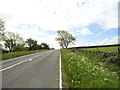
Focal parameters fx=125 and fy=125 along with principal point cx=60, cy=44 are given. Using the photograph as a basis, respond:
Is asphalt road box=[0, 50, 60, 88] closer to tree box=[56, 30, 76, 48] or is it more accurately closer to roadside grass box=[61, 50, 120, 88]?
roadside grass box=[61, 50, 120, 88]

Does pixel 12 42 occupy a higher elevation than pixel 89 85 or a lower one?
higher

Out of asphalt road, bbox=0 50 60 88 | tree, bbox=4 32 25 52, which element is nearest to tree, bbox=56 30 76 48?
tree, bbox=4 32 25 52

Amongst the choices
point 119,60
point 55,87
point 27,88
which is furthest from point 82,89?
point 119,60

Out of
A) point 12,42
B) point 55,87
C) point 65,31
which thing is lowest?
point 55,87

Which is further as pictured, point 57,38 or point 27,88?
point 57,38

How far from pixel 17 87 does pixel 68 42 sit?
83353 mm

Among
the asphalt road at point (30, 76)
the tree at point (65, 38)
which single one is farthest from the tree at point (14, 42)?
the asphalt road at point (30, 76)

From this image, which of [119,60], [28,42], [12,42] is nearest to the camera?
[119,60]

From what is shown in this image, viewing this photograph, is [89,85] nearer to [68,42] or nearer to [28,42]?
[68,42]

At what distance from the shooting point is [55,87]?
5.72 m

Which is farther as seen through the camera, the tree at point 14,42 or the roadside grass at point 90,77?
the tree at point 14,42

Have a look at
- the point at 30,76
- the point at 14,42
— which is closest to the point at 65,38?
the point at 14,42

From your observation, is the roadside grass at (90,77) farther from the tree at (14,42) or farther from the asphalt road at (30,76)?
the tree at (14,42)

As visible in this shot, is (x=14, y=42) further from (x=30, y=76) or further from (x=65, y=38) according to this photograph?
(x=30, y=76)
